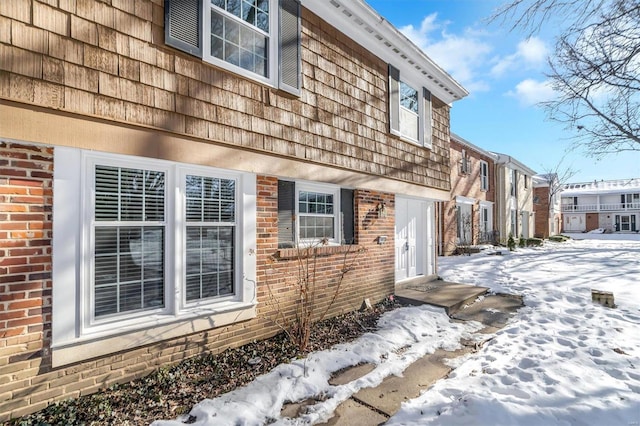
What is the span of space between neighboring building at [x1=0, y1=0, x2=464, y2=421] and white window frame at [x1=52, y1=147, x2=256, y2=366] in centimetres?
1

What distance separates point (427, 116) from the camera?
8234 millimetres

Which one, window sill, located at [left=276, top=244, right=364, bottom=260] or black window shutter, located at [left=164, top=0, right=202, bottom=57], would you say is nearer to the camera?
black window shutter, located at [left=164, top=0, right=202, bottom=57]

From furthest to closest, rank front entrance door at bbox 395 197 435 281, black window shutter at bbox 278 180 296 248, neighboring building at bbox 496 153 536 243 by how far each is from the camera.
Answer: neighboring building at bbox 496 153 536 243, front entrance door at bbox 395 197 435 281, black window shutter at bbox 278 180 296 248

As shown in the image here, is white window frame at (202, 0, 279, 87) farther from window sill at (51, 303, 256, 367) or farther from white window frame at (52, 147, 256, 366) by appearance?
window sill at (51, 303, 256, 367)

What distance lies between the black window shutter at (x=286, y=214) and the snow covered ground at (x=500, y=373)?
5.93ft

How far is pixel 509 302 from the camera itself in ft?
22.6

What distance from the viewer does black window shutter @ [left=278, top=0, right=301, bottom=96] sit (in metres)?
4.61

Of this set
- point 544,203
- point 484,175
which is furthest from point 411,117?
point 544,203

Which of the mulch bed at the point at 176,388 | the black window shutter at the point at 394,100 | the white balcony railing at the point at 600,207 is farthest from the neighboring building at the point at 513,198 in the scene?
the white balcony railing at the point at 600,207

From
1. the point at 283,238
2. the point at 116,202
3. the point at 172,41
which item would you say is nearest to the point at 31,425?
the point at 116,202

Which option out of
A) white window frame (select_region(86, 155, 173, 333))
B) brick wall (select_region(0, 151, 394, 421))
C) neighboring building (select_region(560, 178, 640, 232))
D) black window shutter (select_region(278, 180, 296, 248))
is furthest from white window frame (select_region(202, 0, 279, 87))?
neighboring building (select_region(560, 178, 640, 232))

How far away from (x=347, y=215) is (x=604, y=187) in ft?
175

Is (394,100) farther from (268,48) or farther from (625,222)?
(625,222)

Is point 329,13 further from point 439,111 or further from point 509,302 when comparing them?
point 509,302
